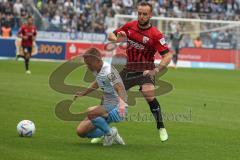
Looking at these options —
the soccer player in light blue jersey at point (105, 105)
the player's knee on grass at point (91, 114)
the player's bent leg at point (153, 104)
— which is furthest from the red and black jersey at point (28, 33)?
the player's knee on grass at point (91, 114)

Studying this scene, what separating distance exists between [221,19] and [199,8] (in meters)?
2.99

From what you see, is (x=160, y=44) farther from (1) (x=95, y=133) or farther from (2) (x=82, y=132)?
(2) (x=82, y=132)

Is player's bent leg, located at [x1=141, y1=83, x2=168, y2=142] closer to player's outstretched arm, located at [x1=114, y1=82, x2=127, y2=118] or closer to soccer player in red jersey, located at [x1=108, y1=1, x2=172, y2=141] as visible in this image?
soccer player in red jersey, located at [x1=108, y1=1, x2=172, y2=141]

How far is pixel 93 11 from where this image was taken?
48.2 metres

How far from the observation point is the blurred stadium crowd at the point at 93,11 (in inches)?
1761

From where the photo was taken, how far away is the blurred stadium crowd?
4472cm

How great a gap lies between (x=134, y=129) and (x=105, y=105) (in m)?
2.53

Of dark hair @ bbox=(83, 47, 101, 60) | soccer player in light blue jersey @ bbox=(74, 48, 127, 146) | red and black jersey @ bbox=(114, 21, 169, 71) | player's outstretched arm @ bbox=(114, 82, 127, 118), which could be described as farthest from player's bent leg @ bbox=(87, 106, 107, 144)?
red and black jersey @ bbox=(114, 21, 169, 71)

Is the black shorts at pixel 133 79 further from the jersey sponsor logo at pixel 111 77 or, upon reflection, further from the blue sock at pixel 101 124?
the blue sock at pixel 101 124

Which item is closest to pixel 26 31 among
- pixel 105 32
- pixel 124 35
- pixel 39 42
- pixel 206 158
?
pixel 39 42

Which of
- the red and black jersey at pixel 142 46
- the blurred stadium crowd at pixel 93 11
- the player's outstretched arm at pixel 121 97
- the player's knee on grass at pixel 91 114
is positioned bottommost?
the blurred stadium crowd at pixel 93 11

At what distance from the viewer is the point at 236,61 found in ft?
145

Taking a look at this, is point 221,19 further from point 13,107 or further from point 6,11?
point 13,107

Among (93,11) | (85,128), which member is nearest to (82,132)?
(85,128)
